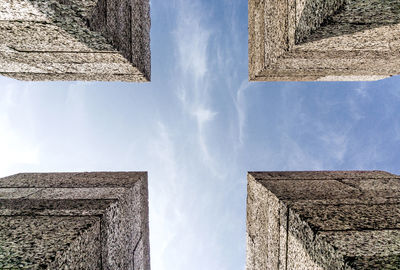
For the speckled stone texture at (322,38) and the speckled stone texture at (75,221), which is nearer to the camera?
the speckled stone texture at (75,221)

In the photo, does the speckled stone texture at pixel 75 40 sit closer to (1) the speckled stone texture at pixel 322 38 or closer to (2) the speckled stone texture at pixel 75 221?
(2) the speckled stone texture at pixel 75 221

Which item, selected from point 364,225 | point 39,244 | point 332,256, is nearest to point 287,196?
point 364,225

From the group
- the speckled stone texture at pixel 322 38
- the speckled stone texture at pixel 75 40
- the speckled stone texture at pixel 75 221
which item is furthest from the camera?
the speckled stone texture at pixel 75 40

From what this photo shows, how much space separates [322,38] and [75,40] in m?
2.44

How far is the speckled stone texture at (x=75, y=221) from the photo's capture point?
1.82 metres

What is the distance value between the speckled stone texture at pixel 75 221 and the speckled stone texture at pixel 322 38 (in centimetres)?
252

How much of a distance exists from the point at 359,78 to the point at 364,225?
3.85 metres

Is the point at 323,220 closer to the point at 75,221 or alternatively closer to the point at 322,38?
the point at 322,38

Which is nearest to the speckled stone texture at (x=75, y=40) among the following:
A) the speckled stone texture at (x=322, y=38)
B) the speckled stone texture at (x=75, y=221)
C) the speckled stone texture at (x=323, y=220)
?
the speckled stone texture at (x=75, y=221)

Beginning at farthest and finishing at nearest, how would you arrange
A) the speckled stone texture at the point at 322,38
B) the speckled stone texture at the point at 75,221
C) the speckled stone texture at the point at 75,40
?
the speckled stone texture at the point at 75,40, the speckled stone texture at the point at 322,38, the speckled stone texture at the point at 75,221

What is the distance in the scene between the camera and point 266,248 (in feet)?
10.8

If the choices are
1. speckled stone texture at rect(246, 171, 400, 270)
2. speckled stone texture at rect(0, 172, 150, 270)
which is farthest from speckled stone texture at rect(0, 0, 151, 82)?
speckled stone texture at rect(246, 171, 400, 270)

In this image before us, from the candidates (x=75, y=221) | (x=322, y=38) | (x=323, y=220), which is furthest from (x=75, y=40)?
(x=323, y=220)

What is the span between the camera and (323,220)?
7.36ft
